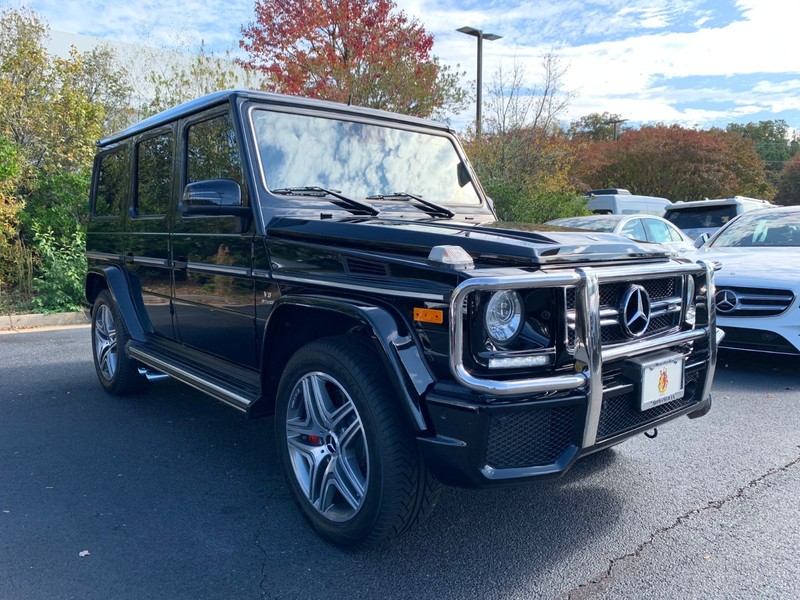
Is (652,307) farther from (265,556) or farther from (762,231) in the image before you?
(762,231)

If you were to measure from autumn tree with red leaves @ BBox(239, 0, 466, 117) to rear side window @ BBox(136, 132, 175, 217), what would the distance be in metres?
8.78

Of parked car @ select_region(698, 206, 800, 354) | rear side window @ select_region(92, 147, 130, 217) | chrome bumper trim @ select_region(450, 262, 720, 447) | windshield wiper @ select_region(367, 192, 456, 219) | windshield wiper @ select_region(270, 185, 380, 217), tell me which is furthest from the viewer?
parked car @ select_region(698, 206, 800, 354)

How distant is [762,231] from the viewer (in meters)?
7.00

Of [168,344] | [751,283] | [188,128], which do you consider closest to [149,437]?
[168,344]

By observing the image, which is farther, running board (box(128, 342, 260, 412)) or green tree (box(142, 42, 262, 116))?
green tree (box(142, 42, 262, 116))

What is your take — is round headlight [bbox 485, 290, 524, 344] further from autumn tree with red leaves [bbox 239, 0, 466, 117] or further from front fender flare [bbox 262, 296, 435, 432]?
autumn tree with red leaves [bbox 239, 0, 466, 117]

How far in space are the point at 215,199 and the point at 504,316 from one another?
5.36ft

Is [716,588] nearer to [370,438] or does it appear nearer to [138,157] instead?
[370,438]

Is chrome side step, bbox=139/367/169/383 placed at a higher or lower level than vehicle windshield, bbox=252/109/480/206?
lower

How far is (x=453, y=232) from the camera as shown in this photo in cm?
274

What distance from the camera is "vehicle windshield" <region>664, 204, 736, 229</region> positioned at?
41.6 feet

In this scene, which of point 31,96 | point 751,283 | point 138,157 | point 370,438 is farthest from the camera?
point 31,96

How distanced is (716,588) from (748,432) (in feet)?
6.93

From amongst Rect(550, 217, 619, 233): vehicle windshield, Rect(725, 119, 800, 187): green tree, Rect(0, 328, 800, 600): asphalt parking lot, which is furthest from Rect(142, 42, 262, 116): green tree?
Rect(725, 119, 800, 187): green tree
